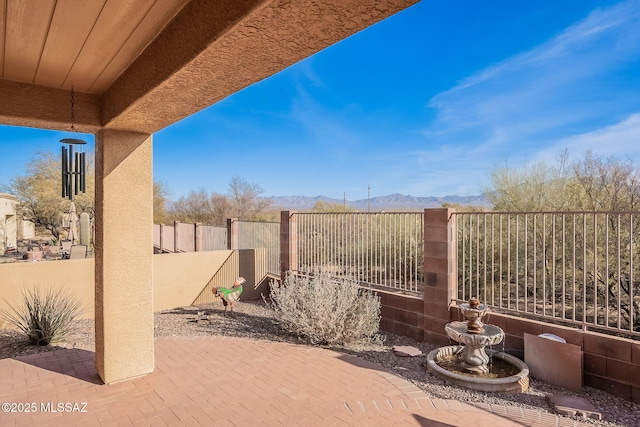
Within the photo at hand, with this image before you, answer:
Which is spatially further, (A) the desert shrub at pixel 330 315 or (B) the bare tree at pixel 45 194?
(B) the bare tree at pixel 45 194

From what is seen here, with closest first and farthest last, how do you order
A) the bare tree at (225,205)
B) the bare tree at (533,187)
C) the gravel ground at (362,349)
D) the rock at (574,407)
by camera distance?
1. the rock at (574,407)
2. the gravel ground at (362,349)
3. the bare tree at (533,187)
4. the bare tree at (225,205)

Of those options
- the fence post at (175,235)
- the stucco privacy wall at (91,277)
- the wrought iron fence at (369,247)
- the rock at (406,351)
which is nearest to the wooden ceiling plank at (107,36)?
the stucco privacy wall at (91,277)

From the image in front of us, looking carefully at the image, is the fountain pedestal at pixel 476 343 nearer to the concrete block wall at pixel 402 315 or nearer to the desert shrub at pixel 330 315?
the concrete block wall at pixel 402 315

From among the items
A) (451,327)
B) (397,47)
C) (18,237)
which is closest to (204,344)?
(451,327)

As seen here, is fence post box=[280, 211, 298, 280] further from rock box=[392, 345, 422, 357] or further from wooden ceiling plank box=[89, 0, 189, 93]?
wooden ceiling plank box=[89, 0, 189, 93]

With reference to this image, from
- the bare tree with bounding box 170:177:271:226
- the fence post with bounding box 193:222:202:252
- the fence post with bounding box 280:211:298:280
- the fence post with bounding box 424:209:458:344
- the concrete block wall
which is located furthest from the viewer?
the bare tree with bounding box 170:177:271:226

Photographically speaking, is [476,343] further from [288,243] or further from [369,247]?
[288,243]

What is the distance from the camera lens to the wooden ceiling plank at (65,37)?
1.92 m

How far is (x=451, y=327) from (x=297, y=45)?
3720mm

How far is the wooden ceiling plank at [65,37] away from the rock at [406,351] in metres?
4.49

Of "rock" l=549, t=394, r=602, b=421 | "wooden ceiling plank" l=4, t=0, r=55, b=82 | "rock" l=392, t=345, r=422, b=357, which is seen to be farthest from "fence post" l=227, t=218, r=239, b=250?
"rock" l=549, t=394, r=602, b=421

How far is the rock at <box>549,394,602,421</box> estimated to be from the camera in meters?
3.08

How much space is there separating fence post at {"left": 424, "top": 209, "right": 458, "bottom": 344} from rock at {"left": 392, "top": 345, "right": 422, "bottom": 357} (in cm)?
54

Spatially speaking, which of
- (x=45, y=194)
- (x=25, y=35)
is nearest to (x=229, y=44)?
(x=25, y=35)
